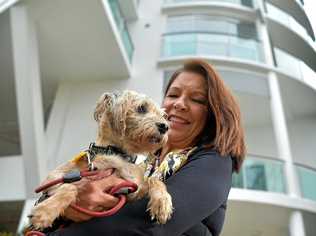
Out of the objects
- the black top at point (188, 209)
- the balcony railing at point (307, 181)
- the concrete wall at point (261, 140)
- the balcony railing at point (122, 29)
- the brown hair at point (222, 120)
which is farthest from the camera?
the concrete wall at point (261, 140)

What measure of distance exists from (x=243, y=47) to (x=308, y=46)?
10.2 ft

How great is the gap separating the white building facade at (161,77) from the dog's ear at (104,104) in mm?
6811

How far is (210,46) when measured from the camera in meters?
13.0

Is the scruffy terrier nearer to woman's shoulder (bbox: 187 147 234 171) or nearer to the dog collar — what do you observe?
the dog collar

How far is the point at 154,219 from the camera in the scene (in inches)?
59.0

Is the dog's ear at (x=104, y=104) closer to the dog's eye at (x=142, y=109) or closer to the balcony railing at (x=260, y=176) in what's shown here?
the dog's eye at (x=142, y=109)

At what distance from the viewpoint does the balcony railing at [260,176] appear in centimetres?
1020

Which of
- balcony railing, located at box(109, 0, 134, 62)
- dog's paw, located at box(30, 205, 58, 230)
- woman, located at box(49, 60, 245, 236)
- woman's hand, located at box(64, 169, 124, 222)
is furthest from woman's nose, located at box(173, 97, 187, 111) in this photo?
balcony railing, located at box(109, 0, 134, 62)

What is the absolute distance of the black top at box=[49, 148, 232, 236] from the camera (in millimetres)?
1477

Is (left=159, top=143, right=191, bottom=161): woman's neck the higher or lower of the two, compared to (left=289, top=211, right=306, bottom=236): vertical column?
higher

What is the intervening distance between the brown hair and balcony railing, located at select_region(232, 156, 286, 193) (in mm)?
8164

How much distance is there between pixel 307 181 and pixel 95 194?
10.0 m

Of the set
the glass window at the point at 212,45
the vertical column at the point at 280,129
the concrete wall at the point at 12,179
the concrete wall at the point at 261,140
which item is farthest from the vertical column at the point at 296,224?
the concrete wall at the point at 12,179

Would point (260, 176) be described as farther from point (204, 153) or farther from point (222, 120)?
point (204, 153)
